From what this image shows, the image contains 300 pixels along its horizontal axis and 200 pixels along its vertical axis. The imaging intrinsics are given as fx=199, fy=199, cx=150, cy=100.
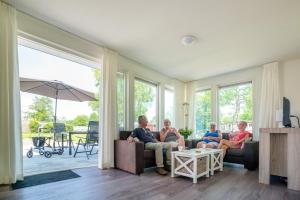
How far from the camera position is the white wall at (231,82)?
16.5 ft

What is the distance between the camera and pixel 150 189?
2.65 metres

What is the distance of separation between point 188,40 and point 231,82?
8.60ft

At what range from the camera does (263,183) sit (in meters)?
2.99

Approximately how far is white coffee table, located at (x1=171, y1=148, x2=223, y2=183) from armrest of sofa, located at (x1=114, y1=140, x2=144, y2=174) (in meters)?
0.57

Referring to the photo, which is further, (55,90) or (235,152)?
(55,90)

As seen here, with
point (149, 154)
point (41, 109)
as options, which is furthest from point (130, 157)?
point (41, 109)

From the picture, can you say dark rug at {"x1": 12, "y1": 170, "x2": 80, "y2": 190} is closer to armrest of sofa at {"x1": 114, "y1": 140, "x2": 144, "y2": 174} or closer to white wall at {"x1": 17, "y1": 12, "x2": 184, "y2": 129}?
armrest of sofa at {"x1": 114, "y1": 140, "x2": 144, "y2": 174}

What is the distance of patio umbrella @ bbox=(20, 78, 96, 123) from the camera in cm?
486

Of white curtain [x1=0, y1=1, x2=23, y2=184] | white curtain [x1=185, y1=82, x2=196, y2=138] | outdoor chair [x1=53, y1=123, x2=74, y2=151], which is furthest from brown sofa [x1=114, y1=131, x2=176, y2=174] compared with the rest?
white curtain [x1=185, y1=82, x2=196, y2=138]

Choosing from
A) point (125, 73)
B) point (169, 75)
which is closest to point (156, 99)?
point (169, 75)

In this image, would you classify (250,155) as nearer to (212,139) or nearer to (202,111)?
(212,139)

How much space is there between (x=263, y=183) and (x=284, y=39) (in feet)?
8.35

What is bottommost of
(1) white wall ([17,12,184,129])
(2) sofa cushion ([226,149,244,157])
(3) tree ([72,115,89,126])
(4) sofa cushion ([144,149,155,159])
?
(2) sofa cushion ([226,149,244,157])

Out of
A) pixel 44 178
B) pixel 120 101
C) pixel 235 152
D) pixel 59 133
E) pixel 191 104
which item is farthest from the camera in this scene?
pixel 191 104
